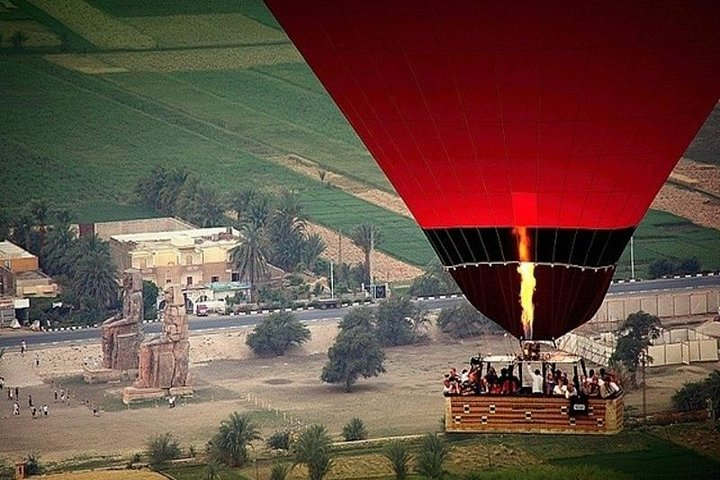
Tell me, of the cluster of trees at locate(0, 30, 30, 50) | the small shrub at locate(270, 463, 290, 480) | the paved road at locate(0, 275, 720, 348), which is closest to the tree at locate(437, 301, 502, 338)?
the paved road at locate(0, 275, 720, 348)

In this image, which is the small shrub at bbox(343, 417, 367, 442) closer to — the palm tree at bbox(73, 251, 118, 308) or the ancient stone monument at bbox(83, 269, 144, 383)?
the ancient stone monument at bbox(83, 269, 144, 383)

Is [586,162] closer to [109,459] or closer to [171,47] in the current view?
[109,459]

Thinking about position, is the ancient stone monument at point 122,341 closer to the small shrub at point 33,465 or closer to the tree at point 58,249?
the tree at point 58,249

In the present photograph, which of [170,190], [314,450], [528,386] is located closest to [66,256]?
[170,190]

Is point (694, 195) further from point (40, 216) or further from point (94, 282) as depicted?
point (40, 216)

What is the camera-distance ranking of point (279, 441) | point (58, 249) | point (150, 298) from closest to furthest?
1. point (279, 441)
2. point (150, 298)
3. point (58, 249)

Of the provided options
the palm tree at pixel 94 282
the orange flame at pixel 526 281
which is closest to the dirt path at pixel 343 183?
the palm tree at pixel 94 282
